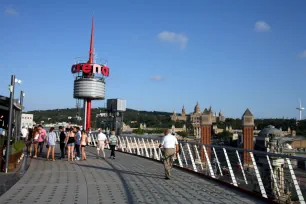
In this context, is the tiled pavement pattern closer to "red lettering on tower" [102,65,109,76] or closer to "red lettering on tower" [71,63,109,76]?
"red lettering on tower" [71,63,109,76]

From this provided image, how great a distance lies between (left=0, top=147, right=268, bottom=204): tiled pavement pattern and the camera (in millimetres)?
7230

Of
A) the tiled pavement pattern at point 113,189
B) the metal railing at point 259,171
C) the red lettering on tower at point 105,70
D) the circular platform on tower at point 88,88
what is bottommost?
the tiled pavement pattern at point 113,189

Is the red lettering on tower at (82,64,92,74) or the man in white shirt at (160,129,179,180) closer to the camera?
the man in white shirt at (160,129,179,180)

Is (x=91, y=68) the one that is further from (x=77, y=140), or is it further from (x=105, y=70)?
(x=77, y=140)

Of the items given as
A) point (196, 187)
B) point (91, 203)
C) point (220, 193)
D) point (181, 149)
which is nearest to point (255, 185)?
point (220, 193)

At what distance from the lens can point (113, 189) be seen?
8352 mm

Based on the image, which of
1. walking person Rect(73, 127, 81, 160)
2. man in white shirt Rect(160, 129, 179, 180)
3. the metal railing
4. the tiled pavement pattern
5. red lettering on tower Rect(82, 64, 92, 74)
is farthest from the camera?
red lettering on tower Rect(82, 64, 92, 74)

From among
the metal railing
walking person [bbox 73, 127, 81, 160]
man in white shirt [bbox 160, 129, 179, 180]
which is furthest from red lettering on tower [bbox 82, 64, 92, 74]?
man in white shirt [bbox 160, 129, 179, 180]

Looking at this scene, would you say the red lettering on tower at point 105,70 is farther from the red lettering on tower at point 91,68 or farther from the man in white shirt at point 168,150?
the man in white shirt at point 168,150

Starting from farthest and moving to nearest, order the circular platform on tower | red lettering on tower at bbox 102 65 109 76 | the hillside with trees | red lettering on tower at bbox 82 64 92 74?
the hillside with trees < red lettering on tower at bbox 102 65 109 76 < red lettering on tower at bbox 82 64 92 74 < the circular platform on tower

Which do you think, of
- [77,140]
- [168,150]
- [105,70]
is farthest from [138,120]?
[168,150]

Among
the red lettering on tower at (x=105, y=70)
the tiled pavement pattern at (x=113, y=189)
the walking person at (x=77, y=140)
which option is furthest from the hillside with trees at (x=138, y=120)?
the tiled pavement pattern at (x=113, y=189)

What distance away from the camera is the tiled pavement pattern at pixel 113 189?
23.7 feet

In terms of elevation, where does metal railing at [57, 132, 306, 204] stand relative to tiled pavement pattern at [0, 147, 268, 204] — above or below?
above
